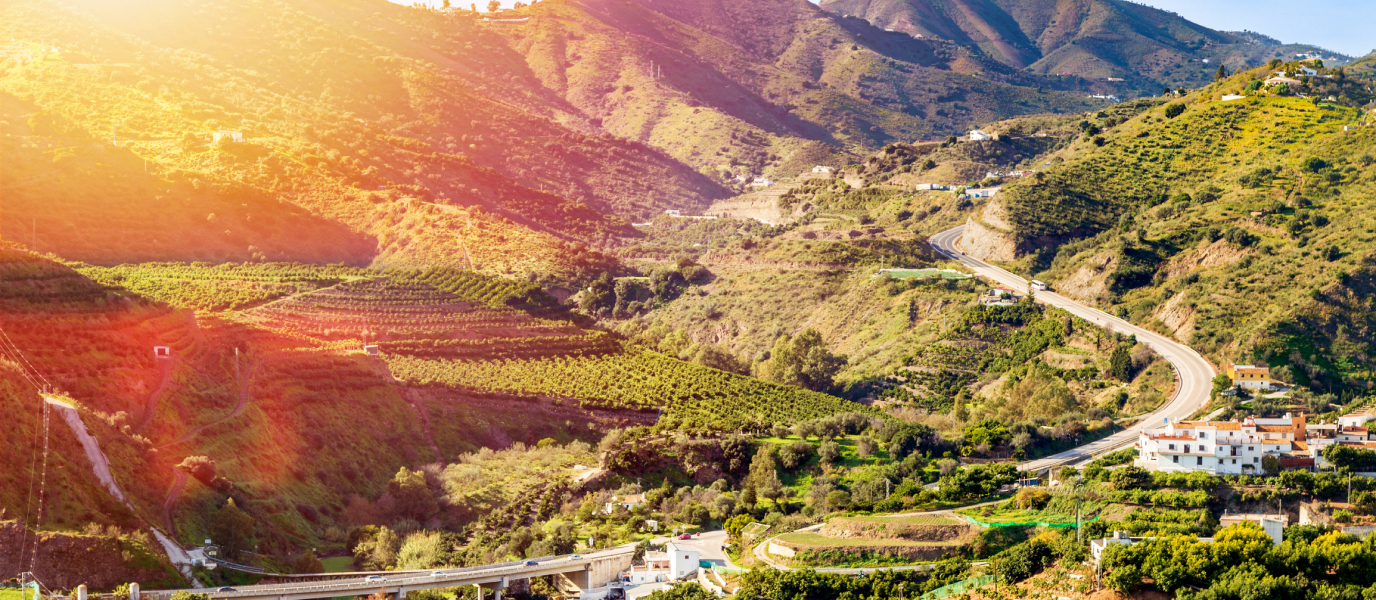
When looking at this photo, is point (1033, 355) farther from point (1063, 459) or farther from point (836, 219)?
point (836, 219)

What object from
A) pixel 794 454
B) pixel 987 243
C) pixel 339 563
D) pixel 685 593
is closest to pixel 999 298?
pixel 987 243

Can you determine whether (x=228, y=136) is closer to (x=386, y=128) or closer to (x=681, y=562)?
(x=386, y=128)

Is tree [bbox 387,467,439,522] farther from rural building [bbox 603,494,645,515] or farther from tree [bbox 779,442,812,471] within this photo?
tree [bbox 779,442,812,471]

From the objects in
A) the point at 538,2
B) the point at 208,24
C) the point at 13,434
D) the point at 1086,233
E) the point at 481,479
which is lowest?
the point at 481,479

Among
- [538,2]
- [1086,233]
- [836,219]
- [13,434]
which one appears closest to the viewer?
[13,434]

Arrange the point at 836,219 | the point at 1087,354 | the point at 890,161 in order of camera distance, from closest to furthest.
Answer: the point at 1087,354 < the point at 836,219 < the point at 890,161

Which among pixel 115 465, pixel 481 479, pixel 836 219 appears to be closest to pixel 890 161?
pixel 836 219

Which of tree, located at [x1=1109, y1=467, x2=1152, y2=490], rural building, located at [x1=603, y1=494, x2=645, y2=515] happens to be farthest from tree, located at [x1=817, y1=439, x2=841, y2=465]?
tree, located at [x1=1109, y1=467, x2=1152, y2=490]

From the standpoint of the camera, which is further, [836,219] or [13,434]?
[836,219]
